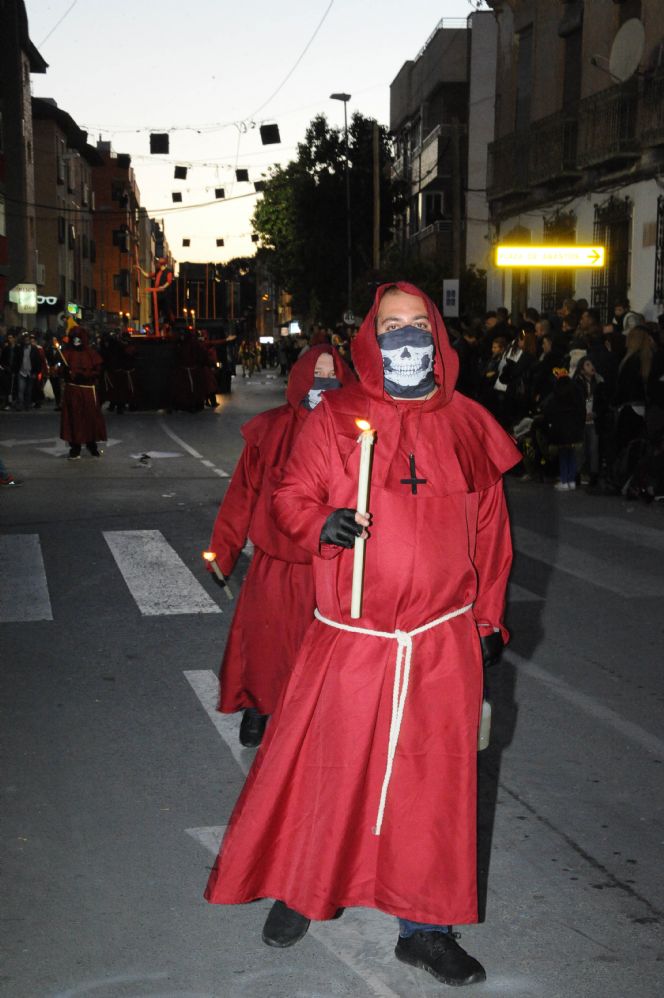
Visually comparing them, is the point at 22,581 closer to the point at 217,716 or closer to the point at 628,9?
the point at 217,716

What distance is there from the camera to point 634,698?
645 centimetres

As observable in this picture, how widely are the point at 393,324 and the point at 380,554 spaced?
645 mm

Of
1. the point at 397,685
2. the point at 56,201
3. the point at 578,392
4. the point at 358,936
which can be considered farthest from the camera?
the point at 56,201

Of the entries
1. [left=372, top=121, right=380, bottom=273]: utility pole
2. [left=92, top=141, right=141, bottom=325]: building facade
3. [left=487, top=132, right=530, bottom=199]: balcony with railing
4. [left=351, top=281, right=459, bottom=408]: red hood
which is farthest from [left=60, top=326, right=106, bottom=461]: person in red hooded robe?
[left=92, top=141, right=141, bottom=325]: building facade

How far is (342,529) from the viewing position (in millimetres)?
3354

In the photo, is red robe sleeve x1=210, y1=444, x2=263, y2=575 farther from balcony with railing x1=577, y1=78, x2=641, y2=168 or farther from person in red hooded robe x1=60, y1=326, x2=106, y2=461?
balcony with railing x1=577, y1=78, x2=641, y2=168

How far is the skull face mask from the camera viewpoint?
3.57m

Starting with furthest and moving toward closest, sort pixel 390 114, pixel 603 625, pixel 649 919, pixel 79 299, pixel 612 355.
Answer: pixel 79 299 < pixel 390 114 < pixel 612 355 < pixel 603 625 < pixel 649 919

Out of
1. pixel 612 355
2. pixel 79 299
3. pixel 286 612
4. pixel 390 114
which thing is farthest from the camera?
pixel 79 299

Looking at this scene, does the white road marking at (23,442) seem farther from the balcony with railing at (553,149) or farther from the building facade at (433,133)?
the building facade at (433,133)

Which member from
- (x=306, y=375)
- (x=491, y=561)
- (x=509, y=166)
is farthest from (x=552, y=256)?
(x=491, y=561)

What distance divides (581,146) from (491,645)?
23.2m

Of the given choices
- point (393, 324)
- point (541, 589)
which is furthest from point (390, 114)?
point (393, 324)

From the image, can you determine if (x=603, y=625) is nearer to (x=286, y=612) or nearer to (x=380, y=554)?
(x=286, y=612)
